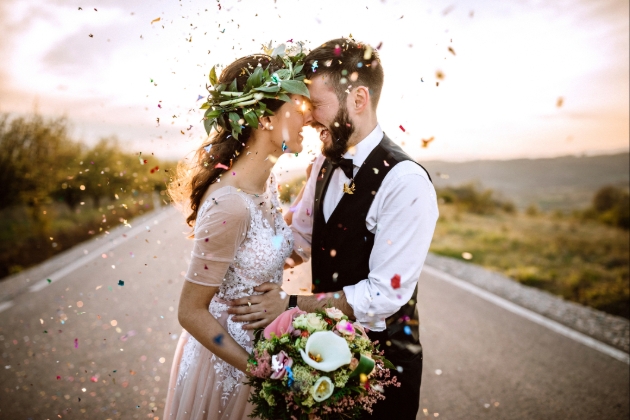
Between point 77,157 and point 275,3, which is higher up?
point 275,3

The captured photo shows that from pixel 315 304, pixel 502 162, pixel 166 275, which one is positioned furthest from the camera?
pixel 502 162

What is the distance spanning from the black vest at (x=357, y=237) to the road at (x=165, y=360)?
2.86 feet

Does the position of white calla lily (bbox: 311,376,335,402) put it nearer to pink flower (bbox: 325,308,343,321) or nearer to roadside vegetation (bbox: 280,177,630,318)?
pink flower (bbox: 325,308,343,321)

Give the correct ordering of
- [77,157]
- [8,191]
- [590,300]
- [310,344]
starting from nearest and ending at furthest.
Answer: [310,344], [590,300], [8,191], [77,157]

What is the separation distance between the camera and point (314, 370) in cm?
156

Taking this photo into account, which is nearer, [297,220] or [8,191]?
[297,220]

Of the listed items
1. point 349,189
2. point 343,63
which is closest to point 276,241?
point 349,189

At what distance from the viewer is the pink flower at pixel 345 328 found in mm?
1636

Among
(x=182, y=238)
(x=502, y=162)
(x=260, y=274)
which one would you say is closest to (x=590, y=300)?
(x=260, y=274)

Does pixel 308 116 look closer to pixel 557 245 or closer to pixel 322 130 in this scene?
pixel 322 130

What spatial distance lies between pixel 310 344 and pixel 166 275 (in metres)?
6.47

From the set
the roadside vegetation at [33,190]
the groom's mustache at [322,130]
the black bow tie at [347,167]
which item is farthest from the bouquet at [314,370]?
the roadside vegetation at [33,190]

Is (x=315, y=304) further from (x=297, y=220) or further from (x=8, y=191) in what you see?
(x=8, y=191)

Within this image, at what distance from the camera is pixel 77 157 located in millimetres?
14750
